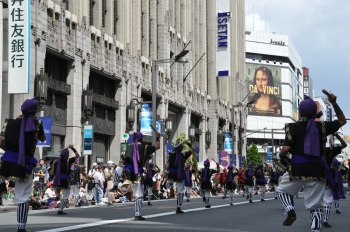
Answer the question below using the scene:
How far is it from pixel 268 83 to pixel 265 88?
125cm

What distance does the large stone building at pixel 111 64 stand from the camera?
33.2 metres

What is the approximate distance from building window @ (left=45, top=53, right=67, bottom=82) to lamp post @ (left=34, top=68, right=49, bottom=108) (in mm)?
3372

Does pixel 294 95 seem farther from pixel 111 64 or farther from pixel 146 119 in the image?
pixel 146 119

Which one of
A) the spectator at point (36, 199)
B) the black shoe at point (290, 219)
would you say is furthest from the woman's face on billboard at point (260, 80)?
the black shoe at point (290, 219)

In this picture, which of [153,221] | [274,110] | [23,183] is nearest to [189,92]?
[153,221]

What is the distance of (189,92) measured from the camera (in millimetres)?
58188

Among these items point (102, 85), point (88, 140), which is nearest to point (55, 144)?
point (88, 140)

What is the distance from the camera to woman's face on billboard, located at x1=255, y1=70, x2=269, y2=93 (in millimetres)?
132375

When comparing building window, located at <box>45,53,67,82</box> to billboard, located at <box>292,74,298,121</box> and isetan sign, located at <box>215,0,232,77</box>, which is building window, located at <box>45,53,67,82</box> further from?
billboard, located at <box>292,74,298,121</box>

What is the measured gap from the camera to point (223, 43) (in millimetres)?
67188

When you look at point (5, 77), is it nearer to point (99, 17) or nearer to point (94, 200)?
point (94, 200)

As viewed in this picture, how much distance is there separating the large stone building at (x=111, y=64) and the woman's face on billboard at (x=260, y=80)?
6705 centimetres

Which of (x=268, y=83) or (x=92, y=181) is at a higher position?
(x=268, y=83)

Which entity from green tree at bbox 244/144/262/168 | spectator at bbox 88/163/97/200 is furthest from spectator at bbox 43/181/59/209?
green tree at bbox 244/144/262/168
